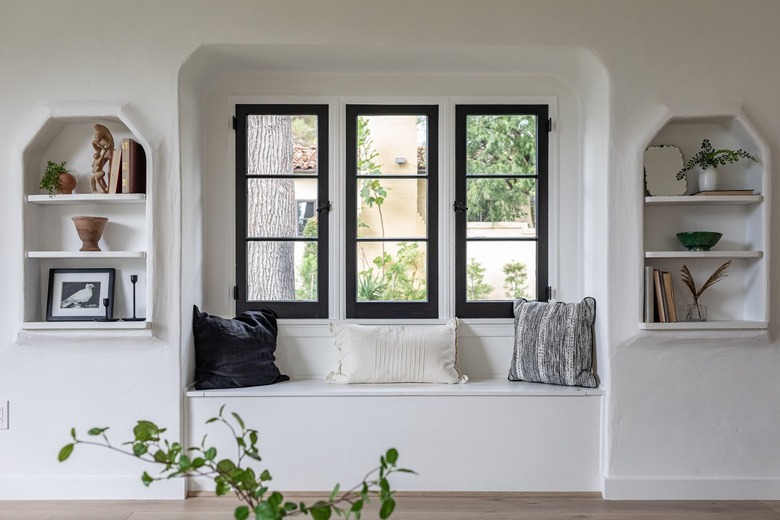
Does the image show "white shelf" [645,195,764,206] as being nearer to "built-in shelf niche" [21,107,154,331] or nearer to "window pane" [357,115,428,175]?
"window pane" [357,115,428,175]

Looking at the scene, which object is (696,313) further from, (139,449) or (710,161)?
(139,449)

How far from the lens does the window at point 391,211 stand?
12.3ft

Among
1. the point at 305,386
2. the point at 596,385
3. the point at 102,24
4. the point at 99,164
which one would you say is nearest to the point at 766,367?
the point at 596,385

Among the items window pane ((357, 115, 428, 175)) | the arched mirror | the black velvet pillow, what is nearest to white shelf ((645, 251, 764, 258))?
the arched mirror

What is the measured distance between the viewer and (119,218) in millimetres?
3479

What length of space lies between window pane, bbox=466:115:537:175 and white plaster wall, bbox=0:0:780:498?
0.55 m

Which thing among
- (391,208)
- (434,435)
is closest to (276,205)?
(391,208)

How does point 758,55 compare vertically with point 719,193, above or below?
above

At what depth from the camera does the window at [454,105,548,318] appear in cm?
375

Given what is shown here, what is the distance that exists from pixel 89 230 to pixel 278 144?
1.08 metres

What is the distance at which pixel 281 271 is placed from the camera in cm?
377

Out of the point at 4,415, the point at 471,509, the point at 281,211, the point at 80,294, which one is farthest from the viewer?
the point at 281,211

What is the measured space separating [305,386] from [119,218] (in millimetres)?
1274

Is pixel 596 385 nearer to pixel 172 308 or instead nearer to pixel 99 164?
pixel 172 308
